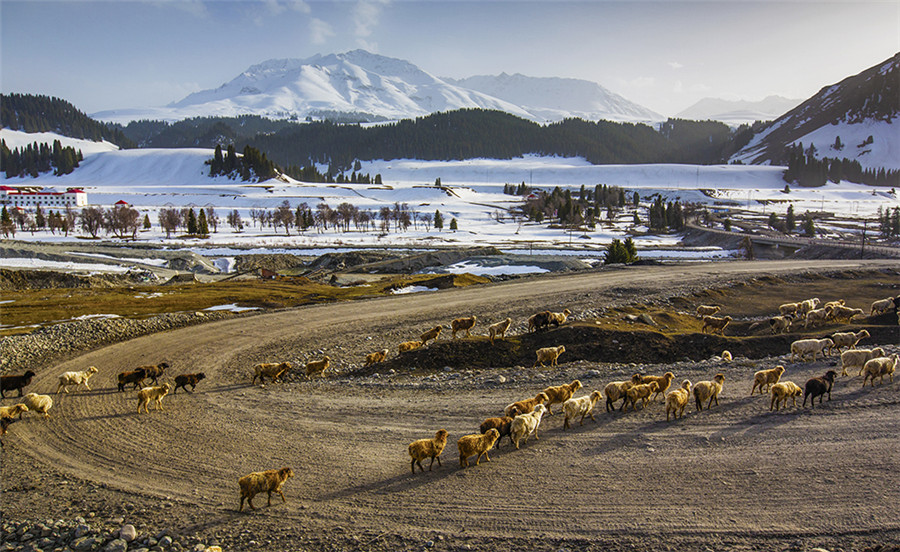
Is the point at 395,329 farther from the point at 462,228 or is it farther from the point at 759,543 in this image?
the point at 462,228

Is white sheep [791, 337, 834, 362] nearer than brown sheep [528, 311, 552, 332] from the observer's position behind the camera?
Yes

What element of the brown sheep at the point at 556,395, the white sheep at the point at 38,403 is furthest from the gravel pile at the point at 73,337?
the brown sheep at the point at 556,395

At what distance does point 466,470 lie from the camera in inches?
425

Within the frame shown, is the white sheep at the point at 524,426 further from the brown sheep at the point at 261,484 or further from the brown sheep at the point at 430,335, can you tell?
the brown sheep at the point at 430,335

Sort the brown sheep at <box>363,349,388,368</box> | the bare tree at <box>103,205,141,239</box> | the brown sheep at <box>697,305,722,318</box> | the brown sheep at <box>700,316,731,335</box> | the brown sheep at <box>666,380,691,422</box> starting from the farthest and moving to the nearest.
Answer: the bare tree at <box>103,205,141,239</box>
the brown sheep at <box>697,305,722,318</box>
the brown sheep at <box>700,316,731,335</box>
the brown sheep at <box>363,349,388,368</box>
the brown sheep at <box>666,380,691,422</box>

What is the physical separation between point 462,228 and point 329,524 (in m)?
117

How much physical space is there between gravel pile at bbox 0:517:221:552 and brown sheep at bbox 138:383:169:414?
5.15 metres

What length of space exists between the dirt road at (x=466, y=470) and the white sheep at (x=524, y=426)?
1.27 ft

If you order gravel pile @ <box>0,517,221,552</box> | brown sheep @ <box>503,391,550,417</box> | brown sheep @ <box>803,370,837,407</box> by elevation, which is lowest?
gravel pile @ <box>0,517,221,552</box>

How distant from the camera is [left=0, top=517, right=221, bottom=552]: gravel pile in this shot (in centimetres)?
873

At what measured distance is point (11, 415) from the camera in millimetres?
13586

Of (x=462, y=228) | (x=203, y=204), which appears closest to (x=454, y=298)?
(x=462, y=228)

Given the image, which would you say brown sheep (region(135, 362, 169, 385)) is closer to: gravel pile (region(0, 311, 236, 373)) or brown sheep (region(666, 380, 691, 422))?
gravel pile (region(0, 311, 236, 373))

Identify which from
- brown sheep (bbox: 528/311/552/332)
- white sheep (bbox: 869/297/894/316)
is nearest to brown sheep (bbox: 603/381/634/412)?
brown sheep (bbox: 528/311/552/332)
